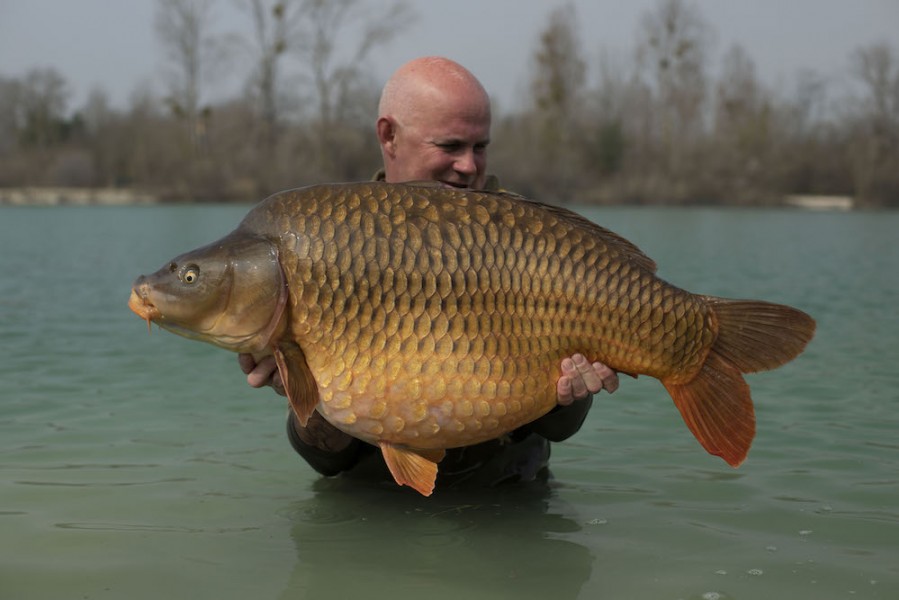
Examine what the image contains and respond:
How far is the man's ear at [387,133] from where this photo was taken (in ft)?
10.6

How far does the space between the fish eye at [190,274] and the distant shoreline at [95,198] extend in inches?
1462

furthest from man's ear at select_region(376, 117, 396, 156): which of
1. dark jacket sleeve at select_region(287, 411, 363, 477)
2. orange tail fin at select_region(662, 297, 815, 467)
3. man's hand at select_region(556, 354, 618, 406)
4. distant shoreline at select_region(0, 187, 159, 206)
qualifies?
distant shoreline at select_region(0, 187, 159, 206)

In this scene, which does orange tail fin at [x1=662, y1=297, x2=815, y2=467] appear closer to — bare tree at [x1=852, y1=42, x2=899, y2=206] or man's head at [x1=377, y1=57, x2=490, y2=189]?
man's head at [x1=377, y1=57, x2=490, y2=189]

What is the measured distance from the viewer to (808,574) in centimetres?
275

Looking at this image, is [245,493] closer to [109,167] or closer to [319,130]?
[319,130]

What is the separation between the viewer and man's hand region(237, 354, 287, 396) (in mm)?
2609

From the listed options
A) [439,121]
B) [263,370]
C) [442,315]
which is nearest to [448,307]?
[442,315]

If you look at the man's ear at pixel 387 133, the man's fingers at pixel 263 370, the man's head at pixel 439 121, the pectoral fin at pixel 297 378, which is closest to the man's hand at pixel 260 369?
the man's fingers at pixel 263 370

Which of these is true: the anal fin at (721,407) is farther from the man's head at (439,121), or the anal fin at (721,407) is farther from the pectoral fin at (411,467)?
the man's head at (439,121)

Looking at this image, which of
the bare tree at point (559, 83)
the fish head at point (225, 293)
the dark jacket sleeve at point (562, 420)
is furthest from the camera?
the bare tree at point (559, 83)

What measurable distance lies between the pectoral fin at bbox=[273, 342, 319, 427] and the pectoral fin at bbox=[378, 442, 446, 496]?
246mm

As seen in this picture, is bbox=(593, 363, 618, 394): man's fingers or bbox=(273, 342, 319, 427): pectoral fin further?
bbox=(593, 363, 618, 394): man's fingers

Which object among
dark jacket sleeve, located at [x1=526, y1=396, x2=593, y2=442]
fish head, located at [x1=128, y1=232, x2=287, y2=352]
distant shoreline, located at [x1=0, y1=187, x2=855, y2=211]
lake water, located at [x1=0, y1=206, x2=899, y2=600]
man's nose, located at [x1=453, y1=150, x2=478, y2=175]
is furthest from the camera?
distant shoreline, located at [x1=0, y1=187, x2=855, y2=211]

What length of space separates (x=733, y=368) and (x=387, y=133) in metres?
1.30
